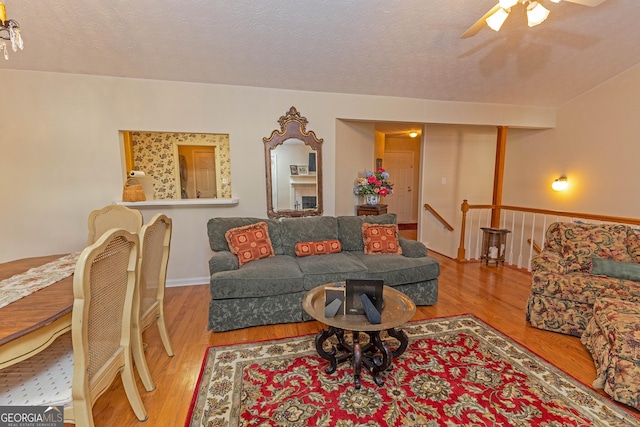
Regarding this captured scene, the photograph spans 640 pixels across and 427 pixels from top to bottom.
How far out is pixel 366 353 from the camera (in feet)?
6.88

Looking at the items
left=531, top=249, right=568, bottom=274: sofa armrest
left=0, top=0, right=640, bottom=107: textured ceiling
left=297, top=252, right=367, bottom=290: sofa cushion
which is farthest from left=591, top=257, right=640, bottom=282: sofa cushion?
left=0, top=0, right=640, bottom=107: textured ceiling

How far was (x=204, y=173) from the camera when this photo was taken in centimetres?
587

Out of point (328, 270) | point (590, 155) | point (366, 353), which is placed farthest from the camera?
point (590, 155)

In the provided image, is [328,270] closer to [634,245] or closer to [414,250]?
[414,250]

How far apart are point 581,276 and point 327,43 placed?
3132 millimetres

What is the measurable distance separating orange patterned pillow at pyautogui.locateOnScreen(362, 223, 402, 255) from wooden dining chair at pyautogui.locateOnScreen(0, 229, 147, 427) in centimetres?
232

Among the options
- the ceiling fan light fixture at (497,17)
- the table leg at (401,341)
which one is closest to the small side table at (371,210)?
the table leg at (401,341)

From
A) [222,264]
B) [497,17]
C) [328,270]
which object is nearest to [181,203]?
[222,264]

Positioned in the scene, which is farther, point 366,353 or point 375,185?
point 375,185

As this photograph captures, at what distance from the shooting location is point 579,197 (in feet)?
14.3

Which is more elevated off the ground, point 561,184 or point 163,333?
point 561,184

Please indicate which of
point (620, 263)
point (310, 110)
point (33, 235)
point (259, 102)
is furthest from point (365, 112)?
point (33, 235)

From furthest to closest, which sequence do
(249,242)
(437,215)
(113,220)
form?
(437,215) → (249,242) → (113,220)

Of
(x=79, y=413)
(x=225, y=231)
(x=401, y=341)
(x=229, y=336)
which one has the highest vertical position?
(x=225, y=231)
